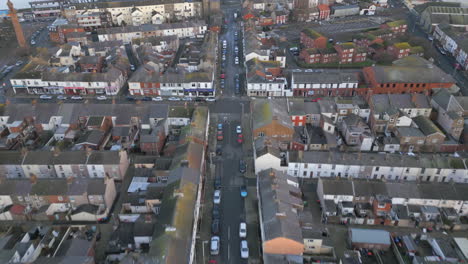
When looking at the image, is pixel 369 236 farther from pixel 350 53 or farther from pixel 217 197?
pixel 350 53

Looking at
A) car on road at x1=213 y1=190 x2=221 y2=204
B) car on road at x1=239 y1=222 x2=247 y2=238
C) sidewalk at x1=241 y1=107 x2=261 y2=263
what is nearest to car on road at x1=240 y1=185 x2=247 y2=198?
sidewalk at x1=241 y1=107 x2=261 y2=263

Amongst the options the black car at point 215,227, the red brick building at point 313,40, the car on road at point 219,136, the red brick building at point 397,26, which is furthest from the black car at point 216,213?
the red brick building at point 397,26

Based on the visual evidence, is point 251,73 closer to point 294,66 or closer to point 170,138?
point 294,66

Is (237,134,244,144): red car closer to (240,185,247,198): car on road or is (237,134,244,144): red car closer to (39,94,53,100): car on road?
(240,185,247,198): car on road

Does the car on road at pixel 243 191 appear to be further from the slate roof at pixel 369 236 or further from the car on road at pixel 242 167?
the slate roof at pixel 369 236

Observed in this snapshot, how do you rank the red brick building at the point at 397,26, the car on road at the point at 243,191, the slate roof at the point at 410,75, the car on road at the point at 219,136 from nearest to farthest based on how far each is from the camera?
the car on road at the point at 243,191
the car on road at the point at 219,136
the slate roof at the point at 410,75
the red brick building at the point at 397,26

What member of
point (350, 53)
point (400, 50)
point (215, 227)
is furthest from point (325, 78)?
point (215, 227)
